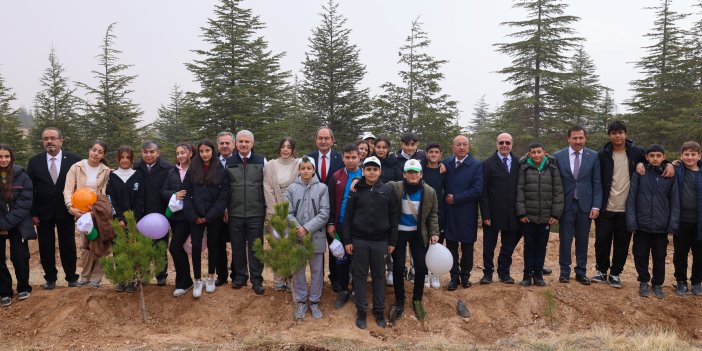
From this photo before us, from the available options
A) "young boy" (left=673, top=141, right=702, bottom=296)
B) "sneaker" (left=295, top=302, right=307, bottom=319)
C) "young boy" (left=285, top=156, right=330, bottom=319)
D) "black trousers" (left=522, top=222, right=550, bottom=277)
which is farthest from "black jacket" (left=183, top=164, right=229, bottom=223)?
"young boy" (left=673, top=141, right=702, bottom=296)

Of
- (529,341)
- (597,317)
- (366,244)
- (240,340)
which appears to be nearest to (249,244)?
(240,340)

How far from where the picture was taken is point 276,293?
22.6ft

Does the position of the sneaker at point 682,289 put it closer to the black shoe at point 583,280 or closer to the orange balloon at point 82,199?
the black shoe at point 583,280

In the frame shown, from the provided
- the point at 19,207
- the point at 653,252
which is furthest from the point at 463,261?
the point at 19,207

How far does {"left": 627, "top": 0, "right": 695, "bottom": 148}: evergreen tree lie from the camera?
1959cm

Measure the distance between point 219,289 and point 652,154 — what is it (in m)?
7.28

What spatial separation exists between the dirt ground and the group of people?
221 millimetres

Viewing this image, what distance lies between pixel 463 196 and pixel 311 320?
3081 millimetres

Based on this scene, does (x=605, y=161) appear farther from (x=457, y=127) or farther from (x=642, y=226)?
(x=457, y=127)

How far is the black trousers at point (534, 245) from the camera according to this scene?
704 centimetres

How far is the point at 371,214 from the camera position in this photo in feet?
19.0

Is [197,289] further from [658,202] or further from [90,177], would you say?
[658,202]

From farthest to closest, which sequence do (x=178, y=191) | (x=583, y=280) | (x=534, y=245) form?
(x=583, y=280) → (x=534, y=245) → (x=178, y=191)

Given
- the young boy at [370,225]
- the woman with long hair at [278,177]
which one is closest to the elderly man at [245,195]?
the woman with long hair at [278,177]
